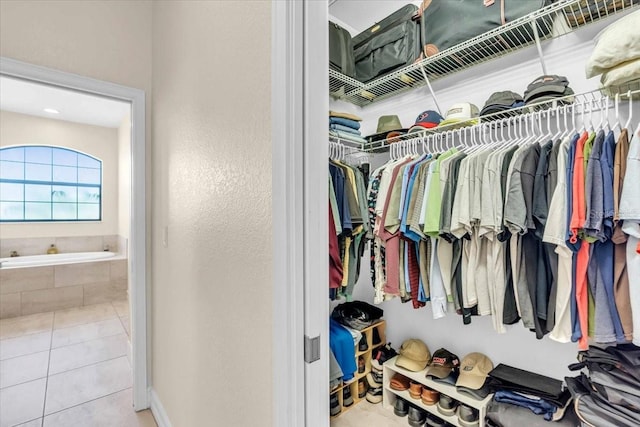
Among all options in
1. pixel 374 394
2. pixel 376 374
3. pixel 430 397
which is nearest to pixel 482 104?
pixel 430 397

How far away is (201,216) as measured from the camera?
1183 millimetres

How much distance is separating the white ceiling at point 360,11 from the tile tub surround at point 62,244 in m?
4.37

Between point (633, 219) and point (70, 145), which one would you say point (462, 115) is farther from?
point (70, 145)

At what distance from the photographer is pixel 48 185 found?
441cm

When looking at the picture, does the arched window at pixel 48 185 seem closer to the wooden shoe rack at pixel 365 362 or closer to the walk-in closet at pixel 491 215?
the walk-in closet at pixel 491 215

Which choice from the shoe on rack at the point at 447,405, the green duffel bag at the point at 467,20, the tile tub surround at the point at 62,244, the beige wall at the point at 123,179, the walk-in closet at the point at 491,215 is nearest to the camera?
the walk-in closet at the point at 491,215

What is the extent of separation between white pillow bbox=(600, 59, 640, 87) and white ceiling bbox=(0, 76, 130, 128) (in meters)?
3.85

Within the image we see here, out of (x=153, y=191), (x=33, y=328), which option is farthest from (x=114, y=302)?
(x=153, y=191)

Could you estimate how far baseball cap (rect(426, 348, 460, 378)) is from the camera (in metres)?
1.77

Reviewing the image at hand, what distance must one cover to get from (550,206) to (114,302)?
198 inches

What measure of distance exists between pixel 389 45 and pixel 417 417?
93.7 inches

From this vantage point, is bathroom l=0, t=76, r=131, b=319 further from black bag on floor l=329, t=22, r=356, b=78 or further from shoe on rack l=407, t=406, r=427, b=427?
shoe on rack l=407, t=406, r=427, b=427

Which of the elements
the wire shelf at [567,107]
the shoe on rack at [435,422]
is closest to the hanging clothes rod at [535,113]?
the wire shelf at [567,107]

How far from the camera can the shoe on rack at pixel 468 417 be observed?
1.55 m
